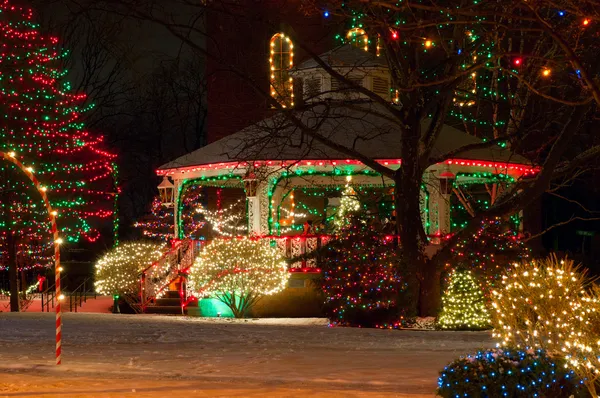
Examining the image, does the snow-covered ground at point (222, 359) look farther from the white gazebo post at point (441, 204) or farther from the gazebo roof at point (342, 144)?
the white gazebo post at point (441, 204)

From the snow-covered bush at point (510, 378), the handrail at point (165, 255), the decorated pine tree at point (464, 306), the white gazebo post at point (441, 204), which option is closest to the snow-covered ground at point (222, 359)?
the decorated pine tree at point (464, 306)

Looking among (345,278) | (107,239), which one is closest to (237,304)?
(345,278)

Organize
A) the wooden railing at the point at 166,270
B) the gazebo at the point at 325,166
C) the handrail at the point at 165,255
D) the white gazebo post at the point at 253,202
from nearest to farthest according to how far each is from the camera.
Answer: the gazebo at the point at 325,166, the white gazebo post at the point at 253,202, the wooden railing at the point at 166,270, the handrail at the point at 165,255

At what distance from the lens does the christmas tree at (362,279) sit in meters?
21.1

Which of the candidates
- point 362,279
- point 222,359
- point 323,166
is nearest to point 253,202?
point 323,166

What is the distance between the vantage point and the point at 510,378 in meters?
8.99

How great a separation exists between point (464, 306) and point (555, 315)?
879 centimetres

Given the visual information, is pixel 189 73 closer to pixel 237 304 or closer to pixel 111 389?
pixel 237 304

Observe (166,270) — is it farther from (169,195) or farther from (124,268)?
(169,195)

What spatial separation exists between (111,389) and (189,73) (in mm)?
46396

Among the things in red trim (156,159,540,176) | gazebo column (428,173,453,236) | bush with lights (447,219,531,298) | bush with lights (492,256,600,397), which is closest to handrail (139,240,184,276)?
red trim (156,159,540,176)

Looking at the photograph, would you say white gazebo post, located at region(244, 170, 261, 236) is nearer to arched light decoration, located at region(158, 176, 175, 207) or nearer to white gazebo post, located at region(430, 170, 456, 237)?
arched light decoration, located at region(158, 176, 175, 207)

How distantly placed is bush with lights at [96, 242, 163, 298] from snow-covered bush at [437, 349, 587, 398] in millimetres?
19595

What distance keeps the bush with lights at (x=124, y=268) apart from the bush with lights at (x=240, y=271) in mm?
3927
